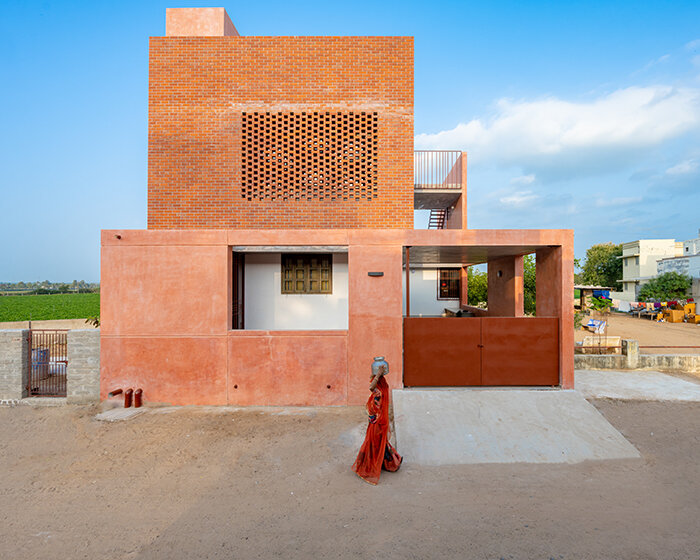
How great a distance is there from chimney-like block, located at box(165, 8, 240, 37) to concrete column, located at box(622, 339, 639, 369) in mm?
14296

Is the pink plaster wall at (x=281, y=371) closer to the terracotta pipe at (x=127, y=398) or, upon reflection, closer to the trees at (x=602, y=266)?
the terracotta pipe at (x=127, y=398)

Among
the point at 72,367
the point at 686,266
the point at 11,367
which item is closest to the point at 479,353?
the point at 72,367

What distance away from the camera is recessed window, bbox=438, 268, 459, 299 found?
16984mm

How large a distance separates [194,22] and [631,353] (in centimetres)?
1538

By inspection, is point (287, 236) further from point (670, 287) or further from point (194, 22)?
point (670, 287)

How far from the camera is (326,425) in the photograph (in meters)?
6.82

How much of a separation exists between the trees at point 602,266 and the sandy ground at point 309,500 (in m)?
51.0

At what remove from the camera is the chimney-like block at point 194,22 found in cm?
901

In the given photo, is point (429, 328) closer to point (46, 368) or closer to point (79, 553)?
point (79, 553)

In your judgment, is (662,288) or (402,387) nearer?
(402,387)

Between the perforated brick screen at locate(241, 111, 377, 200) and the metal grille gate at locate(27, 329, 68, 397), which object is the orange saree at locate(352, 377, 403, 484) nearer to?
the perforated brick screen at locate(241, 111, 377, 200)

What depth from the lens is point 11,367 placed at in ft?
26.2

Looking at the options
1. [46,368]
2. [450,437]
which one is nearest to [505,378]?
[450,437]

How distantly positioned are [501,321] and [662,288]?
99.1 feet
